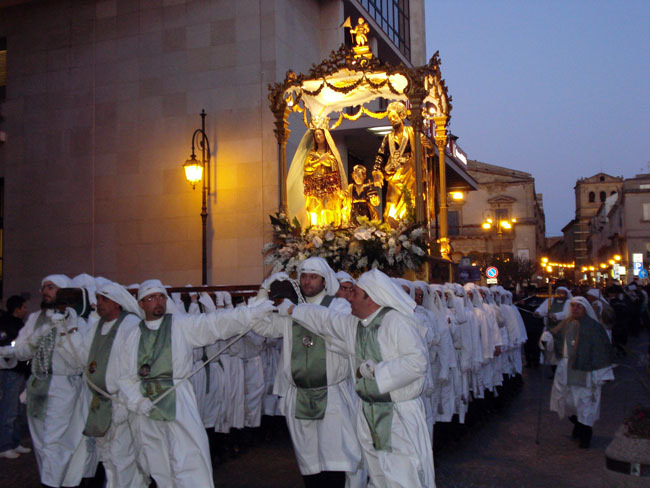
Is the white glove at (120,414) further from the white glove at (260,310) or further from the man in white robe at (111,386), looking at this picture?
the white glove at (260,310)

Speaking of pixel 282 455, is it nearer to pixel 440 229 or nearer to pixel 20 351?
pixel 20 351

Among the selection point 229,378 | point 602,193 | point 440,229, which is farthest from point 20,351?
point 602,193

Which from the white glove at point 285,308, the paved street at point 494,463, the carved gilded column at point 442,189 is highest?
the carved gilded column at point 442,189

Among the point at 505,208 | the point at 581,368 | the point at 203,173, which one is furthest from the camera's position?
the point at 505,208

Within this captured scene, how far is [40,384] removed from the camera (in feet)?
23.9

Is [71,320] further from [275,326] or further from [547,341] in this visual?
[547,341]

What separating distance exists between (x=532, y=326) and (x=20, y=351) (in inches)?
563

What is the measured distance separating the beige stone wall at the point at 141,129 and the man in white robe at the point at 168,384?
9.31 metres

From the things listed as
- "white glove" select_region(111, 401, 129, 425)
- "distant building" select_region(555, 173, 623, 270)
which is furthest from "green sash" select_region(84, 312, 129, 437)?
"distant building" select_region(555, 173, 623, 270)

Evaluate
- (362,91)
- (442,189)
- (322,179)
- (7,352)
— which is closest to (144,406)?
(7,352)

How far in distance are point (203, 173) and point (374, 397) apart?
1107 centimetres

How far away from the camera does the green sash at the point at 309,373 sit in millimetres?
6402

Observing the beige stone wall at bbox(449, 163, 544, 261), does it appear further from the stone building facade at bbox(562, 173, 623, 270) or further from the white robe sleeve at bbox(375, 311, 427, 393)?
the white robe sleeve at bbox(375, 311, 427, 393)

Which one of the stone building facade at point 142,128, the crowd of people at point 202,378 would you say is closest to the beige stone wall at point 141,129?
the stone building facade at point 142,128
